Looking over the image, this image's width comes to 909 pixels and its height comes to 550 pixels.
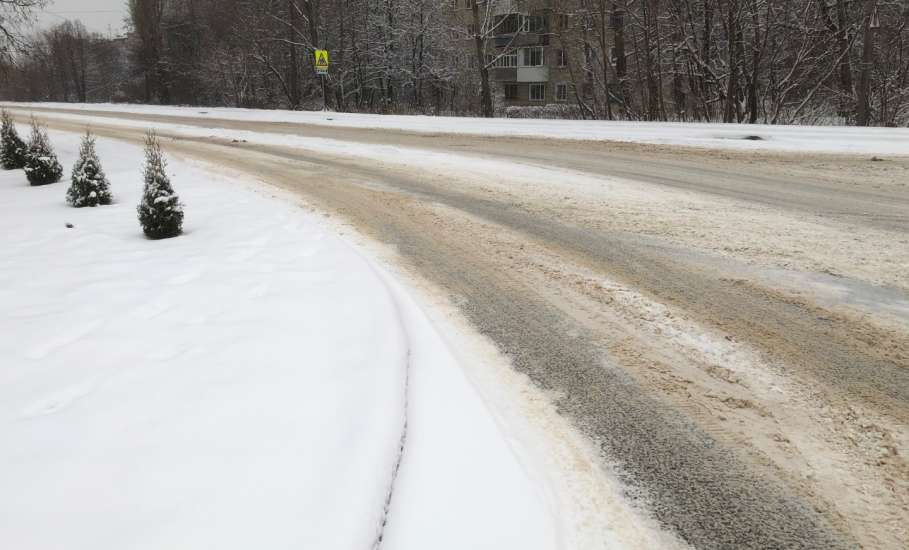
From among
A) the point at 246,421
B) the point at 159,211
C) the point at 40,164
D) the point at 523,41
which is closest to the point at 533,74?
the point at 523,41

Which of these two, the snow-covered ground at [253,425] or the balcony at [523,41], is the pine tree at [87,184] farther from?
the balcony at [523,41]

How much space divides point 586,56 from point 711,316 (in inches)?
881

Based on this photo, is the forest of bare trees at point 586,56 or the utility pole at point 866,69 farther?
the forest of bare trees at point 586,56

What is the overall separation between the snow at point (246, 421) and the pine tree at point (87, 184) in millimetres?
4143

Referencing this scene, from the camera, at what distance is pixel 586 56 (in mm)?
23625

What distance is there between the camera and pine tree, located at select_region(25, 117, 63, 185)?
38.5 ft

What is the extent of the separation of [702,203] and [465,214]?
2610 millimetres

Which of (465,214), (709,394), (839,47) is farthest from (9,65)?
(839,47)

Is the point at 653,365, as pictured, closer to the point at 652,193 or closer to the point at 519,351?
the point at 519,351

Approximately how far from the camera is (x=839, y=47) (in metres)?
17.2

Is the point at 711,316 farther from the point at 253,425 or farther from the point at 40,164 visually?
the point at 40,164

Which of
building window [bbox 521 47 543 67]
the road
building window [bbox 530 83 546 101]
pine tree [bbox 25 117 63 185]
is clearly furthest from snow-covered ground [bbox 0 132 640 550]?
building window [bbox 530 83 546 101]

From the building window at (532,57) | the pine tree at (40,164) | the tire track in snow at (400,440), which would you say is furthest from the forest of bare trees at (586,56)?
the tire track in snow at (400,440)

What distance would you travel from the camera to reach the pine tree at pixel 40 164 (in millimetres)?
11742
